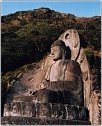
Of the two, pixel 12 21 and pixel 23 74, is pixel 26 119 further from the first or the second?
pixel 12 21

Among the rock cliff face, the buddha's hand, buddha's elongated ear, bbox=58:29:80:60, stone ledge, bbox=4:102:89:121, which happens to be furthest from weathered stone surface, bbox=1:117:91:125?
buddha's elongated ear, bbox=58:29:80:60

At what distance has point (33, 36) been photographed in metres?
26.3

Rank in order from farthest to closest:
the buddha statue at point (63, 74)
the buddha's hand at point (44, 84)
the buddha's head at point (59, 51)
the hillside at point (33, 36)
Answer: the hillside at point (33, 36) < the buddha's head at point (59, 51) < the buddha's hand at point (44, 84) < the buddha statue at point (63, 74)

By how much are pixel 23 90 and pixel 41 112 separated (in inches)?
109

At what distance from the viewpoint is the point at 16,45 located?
24656mm

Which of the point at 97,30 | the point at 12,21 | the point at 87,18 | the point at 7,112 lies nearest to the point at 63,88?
the point at 7,112

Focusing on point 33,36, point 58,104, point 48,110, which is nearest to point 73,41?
point 58,104

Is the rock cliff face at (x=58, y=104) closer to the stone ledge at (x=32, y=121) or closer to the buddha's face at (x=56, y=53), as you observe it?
the stone ledge at (x=32, y=121)

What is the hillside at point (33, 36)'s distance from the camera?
2333 cm

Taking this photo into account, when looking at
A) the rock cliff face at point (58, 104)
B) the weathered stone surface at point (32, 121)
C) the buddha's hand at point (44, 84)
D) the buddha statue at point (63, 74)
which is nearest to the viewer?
the weathered stone surface at point (32, 121)

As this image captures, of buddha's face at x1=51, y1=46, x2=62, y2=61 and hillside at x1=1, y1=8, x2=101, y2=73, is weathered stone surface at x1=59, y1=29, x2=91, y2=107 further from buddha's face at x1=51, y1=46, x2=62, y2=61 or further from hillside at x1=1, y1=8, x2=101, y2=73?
buddha's face at x1=51, y1=46, x2=62, y2=61

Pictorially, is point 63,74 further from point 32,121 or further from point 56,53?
point 32,121

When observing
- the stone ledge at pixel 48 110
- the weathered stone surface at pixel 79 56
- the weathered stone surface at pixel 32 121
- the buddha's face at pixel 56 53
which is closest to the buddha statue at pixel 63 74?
the buddha's face at pixel 56 53

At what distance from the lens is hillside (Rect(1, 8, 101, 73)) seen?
23328 mm
